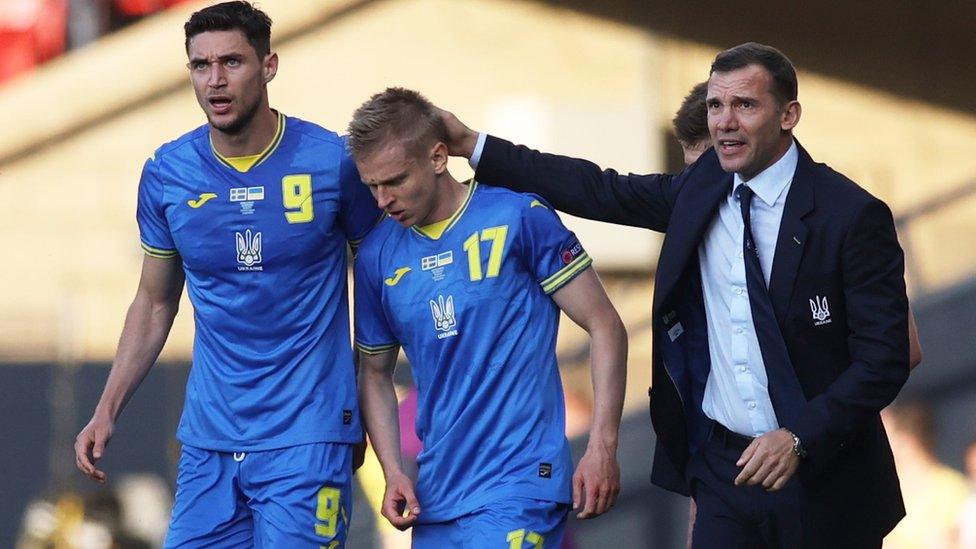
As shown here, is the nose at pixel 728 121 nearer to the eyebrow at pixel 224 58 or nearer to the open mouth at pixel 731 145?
the open mouth at pixel 731 145

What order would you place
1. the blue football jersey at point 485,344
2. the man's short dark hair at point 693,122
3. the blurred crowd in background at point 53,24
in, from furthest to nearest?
the blurred crowd in background at point 53,24 < the man's short dark hair at point 693,122 < the blue football jersey at point 485,344

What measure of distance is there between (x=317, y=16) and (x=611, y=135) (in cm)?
242

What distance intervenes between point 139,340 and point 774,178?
6.09 feet

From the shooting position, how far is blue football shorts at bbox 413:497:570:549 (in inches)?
177

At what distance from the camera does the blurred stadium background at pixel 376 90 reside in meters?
11.9

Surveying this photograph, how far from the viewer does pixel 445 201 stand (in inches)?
185

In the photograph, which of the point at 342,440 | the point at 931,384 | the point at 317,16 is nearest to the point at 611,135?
the point at 317,16

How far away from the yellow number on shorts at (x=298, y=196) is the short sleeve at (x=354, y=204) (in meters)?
0.09

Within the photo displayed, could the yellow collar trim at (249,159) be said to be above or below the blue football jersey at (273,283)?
above

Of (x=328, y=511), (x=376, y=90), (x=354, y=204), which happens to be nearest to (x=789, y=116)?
(x=354, y=204)

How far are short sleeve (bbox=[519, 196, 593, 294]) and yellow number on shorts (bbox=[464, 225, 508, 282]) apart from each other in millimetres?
55

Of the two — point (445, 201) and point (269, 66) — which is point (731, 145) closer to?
point (445, 201)

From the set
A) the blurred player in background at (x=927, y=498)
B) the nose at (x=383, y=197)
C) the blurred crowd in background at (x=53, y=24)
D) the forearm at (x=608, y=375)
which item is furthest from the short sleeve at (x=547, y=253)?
the blurred crowd in background at (x=53, y=24)

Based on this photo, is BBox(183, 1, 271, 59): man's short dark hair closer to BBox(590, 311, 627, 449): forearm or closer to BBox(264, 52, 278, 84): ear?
BBox(264, 52, 278, 84): ear
